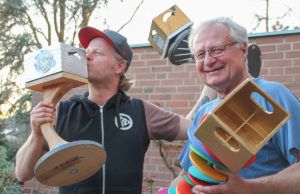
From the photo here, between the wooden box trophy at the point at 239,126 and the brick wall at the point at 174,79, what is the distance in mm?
2460

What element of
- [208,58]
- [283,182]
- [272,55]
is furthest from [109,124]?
[272,55]

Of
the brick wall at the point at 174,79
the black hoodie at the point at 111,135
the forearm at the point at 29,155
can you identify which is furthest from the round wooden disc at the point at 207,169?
the brick wall at the point at 174,79

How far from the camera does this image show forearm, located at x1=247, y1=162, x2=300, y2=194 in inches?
46.3

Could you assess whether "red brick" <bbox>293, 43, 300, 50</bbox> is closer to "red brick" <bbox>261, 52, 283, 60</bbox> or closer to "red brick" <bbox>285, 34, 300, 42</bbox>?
"red brick" <bbox>285, 34, 300, 42</bbox>

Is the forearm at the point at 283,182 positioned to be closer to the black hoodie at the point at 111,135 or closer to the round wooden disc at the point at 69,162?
the round wooden disc at the point at 69,162

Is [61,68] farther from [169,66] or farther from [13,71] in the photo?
[13,71]

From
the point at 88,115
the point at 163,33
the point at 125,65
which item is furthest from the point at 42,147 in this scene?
the point at 163,33

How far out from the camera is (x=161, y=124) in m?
2.13

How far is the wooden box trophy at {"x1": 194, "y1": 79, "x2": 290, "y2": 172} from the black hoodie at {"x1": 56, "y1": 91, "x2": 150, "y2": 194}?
3.47 ft

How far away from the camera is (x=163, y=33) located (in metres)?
2.40

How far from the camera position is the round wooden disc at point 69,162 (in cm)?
152

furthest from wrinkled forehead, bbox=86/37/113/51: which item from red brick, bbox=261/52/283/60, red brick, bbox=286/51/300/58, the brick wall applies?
red brick, bbox=286/51/300/58

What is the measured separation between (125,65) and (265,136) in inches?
57.2

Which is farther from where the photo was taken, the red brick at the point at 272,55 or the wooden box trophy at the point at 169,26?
the red brick at the point at 272,55
